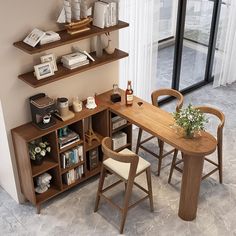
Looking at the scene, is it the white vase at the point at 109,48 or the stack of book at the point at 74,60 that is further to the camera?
the white vase at the point at 109,48

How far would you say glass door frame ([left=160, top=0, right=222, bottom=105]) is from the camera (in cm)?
543

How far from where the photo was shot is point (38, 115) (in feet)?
12.4

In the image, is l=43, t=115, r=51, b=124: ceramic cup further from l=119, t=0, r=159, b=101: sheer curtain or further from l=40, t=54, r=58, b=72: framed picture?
l=119, t=0, r=159, b=101: sheer curtain

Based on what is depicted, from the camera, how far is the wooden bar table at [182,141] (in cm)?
366

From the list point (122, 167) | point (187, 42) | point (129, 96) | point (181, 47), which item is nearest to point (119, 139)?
point (129, 96)

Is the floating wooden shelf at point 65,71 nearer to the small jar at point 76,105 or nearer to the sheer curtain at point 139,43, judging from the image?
the small jar at point 76,105

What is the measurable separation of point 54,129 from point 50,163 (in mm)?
404

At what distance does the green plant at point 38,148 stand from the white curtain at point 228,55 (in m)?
3.38

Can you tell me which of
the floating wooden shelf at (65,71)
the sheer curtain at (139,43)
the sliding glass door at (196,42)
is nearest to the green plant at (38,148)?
the floating wooden shelf at (65,71)

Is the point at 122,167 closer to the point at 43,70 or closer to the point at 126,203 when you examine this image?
the point at 126,203

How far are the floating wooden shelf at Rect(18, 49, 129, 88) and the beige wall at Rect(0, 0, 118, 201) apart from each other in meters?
0.10

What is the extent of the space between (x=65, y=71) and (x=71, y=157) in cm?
89

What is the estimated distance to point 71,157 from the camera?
4148 mm

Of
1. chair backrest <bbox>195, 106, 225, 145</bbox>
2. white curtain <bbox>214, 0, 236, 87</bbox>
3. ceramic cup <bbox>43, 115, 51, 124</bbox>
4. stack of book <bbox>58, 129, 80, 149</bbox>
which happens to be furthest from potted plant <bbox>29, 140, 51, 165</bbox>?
white curtain <bbox>214, 0, 236, 87</bbox>
